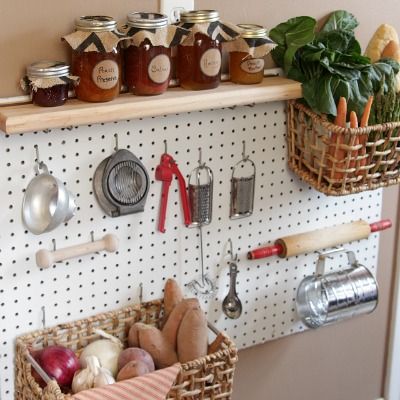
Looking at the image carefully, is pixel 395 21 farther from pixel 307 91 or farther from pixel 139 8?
pixel 139 8

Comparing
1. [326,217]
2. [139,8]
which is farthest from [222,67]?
[326,217]

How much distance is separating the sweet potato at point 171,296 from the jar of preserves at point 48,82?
1.45ft

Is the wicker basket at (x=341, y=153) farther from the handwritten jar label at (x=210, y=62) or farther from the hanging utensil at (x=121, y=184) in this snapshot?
the hanging utensil at (x=121, y=184)

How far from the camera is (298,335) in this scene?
2.02 m

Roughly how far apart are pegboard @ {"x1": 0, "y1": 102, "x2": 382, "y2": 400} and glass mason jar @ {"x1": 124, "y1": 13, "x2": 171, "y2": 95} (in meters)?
0.11

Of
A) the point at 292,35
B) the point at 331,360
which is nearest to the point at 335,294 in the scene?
the point at 331,360

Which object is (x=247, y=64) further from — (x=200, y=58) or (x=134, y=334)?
(x=134, y=334)

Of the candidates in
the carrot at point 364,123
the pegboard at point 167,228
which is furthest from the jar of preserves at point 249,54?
the carrot at point 364,123

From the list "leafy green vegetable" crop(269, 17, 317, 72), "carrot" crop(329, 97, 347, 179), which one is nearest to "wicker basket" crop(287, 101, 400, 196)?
"carrot" crop(329, 97, 347, 179)

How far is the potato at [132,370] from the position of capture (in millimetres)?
1475

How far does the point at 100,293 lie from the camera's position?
165cm

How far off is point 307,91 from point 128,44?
0.39 meters

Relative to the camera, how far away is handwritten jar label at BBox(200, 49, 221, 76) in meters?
1.52

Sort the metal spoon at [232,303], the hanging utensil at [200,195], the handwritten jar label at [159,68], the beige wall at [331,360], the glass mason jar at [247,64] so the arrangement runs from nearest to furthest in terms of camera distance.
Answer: the handwritten jar label at [159,68], the glass mason jar at [247,64], the hanging utensil at [200,195], the metal spoon at [232,303], the beige wall at [331,360]
